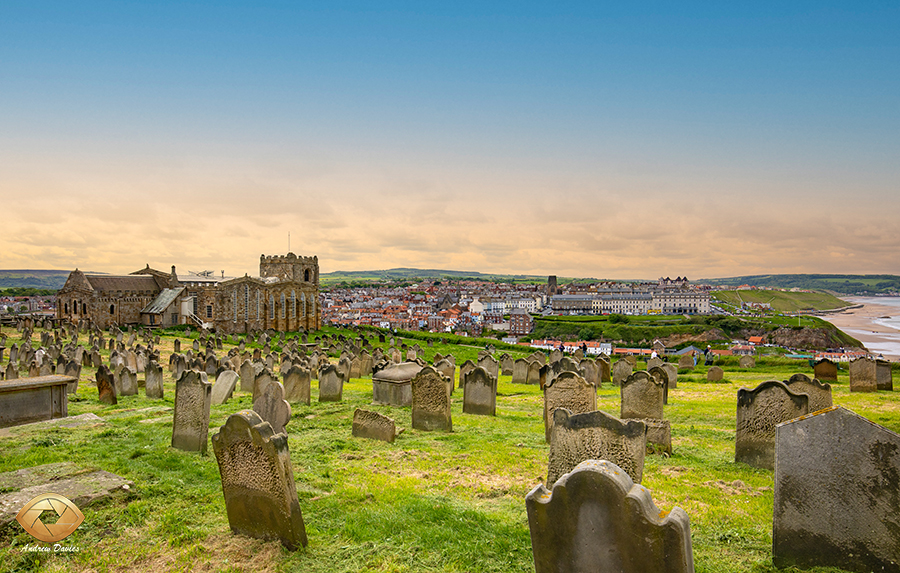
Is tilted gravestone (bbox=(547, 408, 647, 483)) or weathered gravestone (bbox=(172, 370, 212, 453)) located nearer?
tilted gravestone (bbox=(547, 408, 647, 483))

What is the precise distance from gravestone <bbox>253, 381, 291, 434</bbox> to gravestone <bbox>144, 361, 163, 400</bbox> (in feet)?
22.7

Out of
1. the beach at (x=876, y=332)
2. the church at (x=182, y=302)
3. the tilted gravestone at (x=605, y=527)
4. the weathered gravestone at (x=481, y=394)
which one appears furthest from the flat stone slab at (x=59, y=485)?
the beach at (x=876, y=332)

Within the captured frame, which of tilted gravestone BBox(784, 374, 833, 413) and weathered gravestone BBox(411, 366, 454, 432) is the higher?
tilted gravestone BBox(784, 374, 833, 413)

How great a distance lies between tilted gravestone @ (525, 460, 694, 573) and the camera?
361cm

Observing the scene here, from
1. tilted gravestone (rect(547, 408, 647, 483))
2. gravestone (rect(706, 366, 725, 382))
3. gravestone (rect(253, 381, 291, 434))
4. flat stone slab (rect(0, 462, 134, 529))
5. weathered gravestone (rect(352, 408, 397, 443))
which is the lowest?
gravestone (rect(706, 366, 725, 382))

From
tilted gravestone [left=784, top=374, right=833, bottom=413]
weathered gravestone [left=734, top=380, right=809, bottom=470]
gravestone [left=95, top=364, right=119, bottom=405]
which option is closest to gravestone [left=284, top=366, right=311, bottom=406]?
gravestone [left=95, top=364, right=119, bottom=405]

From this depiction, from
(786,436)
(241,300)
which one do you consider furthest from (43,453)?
(241,300)

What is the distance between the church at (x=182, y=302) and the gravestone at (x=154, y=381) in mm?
39089

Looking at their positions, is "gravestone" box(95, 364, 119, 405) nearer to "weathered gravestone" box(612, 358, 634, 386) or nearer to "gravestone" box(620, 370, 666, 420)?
"gravestone" box(620, 370, 666, 420)

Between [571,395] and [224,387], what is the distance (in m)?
9.86

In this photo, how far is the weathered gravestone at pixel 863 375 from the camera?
1723 centimetres

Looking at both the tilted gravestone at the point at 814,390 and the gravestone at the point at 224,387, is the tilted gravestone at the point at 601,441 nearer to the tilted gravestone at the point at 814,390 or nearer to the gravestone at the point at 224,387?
the tilted gravestone at the point at 814,390

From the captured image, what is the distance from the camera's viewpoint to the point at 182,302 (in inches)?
2085

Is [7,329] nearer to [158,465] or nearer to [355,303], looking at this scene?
[158,465]
